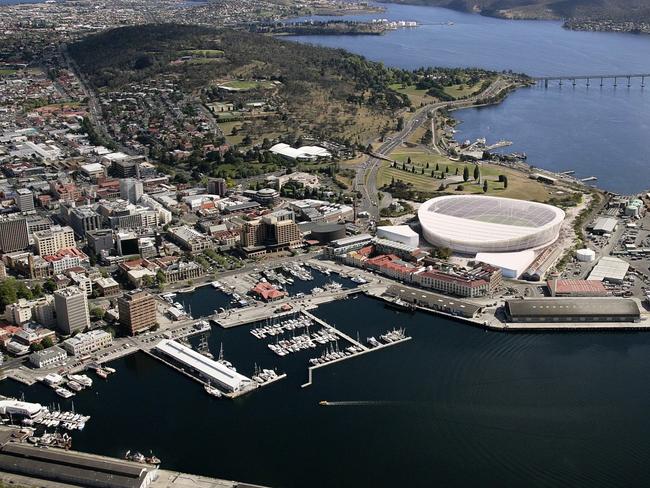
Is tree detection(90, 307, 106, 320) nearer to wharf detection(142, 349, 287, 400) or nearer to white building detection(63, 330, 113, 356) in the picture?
white building detection(63, 330, 113, 356)

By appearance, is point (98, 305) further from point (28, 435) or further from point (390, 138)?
point (390, 138)

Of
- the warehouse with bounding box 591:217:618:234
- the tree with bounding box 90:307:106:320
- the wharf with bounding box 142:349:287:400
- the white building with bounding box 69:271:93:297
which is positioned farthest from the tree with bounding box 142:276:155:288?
the warehouse with bounding box 591:217:618:234

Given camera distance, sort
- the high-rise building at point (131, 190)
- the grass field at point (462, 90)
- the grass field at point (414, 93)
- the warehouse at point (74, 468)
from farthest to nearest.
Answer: the grass field at point (462, 90)
the grass field at point (414, 93)
the high-rise building at point (131, 190)
the warehouse at point (74, 468)

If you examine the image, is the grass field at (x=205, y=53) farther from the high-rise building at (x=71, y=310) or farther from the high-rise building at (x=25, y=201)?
the high-rise building at (x=71, y=310)

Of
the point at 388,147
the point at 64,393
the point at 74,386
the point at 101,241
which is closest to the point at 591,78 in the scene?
the point at 388,147

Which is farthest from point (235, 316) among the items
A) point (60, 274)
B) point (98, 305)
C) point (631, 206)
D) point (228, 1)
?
point (228, 1)

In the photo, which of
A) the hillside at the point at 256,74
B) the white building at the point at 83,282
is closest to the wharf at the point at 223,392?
the white building at the point at 83,282

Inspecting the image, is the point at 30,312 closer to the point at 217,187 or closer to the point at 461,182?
the point at 217,187
